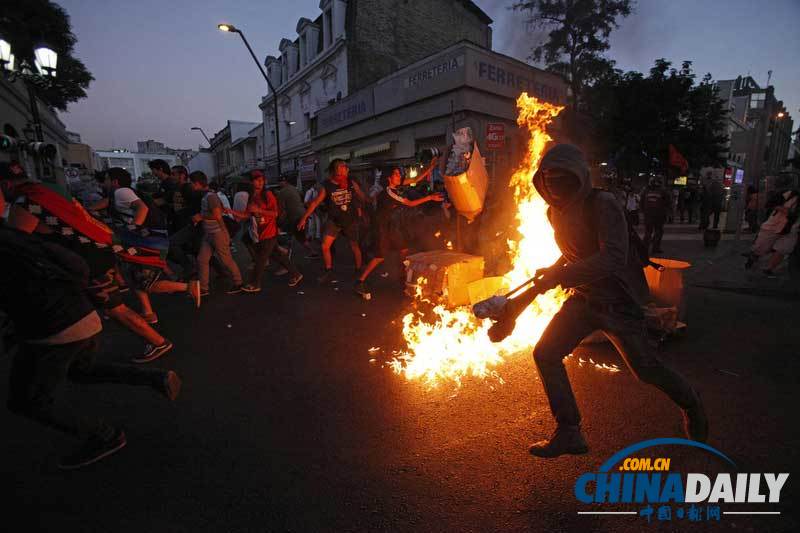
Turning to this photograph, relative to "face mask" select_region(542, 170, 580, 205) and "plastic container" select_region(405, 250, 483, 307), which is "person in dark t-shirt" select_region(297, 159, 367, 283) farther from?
"face mask" select_region(542, 170, 580, 205)

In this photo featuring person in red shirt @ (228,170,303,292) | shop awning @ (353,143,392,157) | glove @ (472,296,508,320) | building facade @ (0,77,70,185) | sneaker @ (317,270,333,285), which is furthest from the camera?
shop awning @ (353,143,392,157)

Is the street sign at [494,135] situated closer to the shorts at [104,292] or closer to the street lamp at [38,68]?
the shorts at [104,292]

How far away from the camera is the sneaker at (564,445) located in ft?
8.02

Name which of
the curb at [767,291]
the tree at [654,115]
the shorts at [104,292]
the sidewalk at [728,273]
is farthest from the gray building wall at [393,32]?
the shorts at [104,292]

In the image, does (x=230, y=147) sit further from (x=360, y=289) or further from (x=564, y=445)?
(x=564, y=445)

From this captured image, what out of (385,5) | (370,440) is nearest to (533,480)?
(370,440)

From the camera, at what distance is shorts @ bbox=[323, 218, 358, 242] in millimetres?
A: 7152

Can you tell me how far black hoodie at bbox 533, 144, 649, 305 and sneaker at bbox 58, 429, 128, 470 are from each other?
10.7 feet

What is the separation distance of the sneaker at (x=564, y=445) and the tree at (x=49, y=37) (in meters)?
24.8

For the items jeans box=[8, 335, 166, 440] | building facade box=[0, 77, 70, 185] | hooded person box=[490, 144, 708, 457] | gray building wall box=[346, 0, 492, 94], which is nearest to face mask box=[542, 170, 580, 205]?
hooded person box=[490, 144, 708, 457]

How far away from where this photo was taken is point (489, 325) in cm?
492

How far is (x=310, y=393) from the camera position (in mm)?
3512

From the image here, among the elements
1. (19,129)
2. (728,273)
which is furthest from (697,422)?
(19,129)

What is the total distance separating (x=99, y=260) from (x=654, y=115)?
91.9 feet
